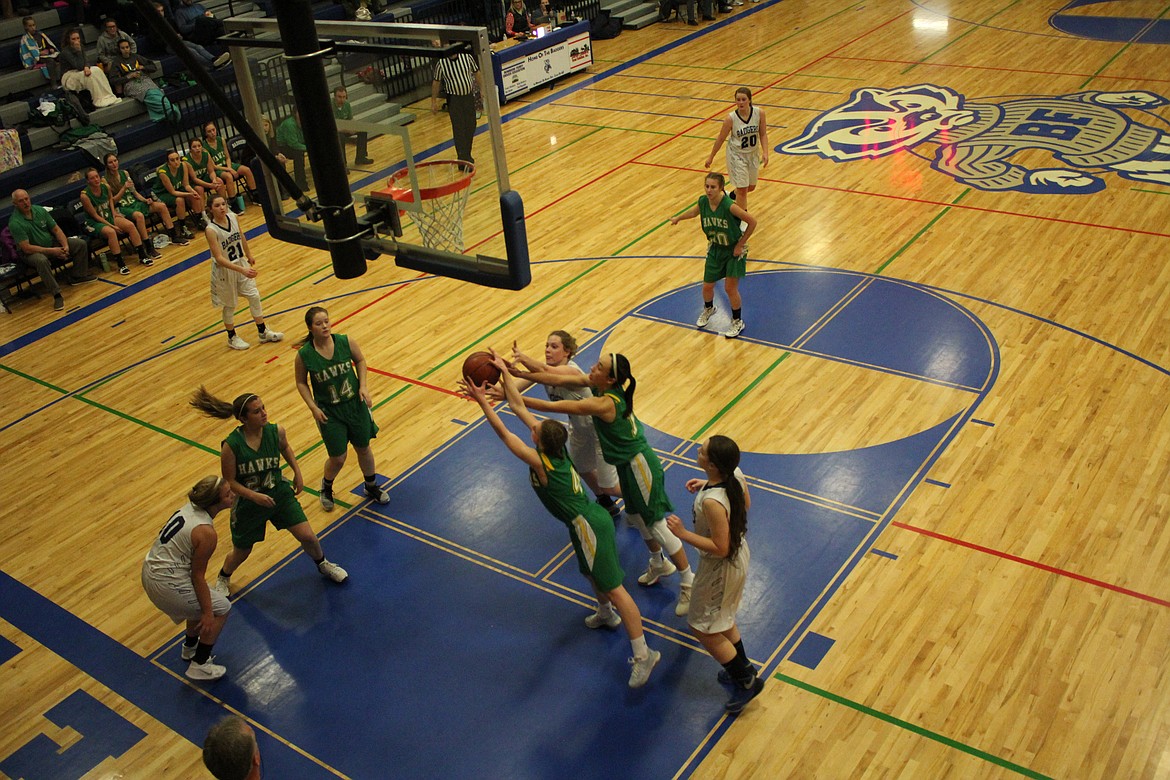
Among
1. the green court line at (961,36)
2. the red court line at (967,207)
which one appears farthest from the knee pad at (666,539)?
the green court line at (961,36)

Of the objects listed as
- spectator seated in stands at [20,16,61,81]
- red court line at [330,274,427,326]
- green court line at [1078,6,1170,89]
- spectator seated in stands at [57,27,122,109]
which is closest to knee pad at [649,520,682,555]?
red court line at [330,274,427,326]

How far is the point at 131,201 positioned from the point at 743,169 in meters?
8.12

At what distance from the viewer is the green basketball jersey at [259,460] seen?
6.31 metres

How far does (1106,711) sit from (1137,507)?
1.99 metres

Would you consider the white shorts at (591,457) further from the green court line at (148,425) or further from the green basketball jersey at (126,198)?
the green basketball jersey at (126,198)

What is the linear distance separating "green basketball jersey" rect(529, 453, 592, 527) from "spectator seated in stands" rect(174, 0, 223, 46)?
45.4 feet

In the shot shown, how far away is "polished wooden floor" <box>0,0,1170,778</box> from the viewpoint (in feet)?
18.7

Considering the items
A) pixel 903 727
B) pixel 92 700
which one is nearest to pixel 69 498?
pixel 92 700

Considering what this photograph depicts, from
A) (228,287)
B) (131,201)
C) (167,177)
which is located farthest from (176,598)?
(167,177)

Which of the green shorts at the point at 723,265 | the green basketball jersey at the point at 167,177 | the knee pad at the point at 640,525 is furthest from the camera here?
the green basketball jersey at the point at 167,177

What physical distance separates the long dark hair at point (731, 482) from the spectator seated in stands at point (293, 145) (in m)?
2.81

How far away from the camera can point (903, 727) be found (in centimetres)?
554

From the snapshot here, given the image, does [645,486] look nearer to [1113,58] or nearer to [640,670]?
[640,670]

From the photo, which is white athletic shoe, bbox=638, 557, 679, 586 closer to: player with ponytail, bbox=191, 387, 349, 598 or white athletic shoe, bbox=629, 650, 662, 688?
white athletic shoe, bbox=629, 650, 662, 688
